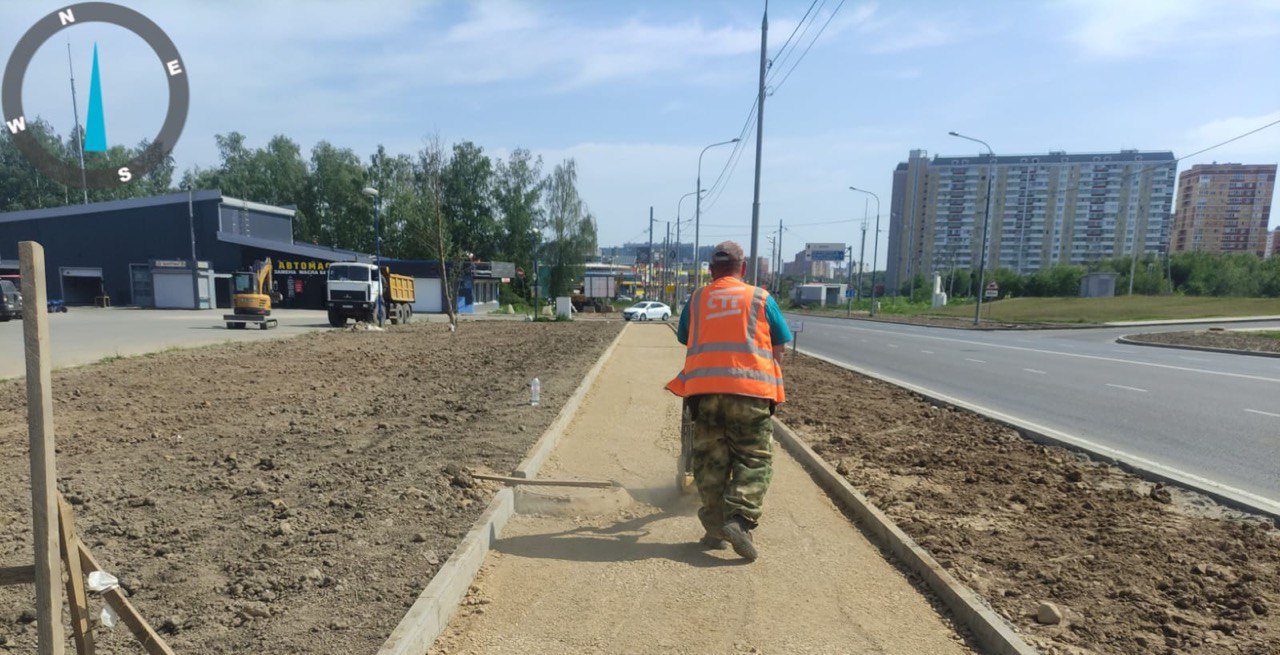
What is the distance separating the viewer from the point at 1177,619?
3334 mm

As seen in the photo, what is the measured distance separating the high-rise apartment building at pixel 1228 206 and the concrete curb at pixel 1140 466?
105m

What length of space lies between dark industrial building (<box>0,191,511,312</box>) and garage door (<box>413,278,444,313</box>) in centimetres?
153

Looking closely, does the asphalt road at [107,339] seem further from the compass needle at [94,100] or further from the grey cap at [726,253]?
the grey cap at [726,253]

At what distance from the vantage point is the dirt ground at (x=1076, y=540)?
3.27 meters

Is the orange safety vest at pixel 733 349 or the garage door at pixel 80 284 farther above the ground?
the orange safety vest at pixel 733 349

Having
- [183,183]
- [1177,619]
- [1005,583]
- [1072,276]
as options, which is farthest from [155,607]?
[1072,276]

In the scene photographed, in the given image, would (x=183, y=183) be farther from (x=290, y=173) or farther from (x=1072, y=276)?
(x=1072, y=276)

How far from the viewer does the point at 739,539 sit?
13.2ft

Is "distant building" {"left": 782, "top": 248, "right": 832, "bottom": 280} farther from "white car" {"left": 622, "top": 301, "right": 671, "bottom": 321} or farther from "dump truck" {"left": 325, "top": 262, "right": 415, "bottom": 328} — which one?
"dump truck" {"left": 325, "top": 262, "right": 415, "bottom": 328}

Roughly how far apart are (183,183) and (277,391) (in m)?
69.5

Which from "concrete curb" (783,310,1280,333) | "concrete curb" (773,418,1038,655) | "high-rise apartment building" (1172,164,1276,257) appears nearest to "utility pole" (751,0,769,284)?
"concrete curb" (773,418,1038,655)

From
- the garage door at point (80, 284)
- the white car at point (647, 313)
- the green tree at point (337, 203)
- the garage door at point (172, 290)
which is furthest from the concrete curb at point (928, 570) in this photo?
the green tree at point (337, 203)

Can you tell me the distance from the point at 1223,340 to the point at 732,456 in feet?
96.2

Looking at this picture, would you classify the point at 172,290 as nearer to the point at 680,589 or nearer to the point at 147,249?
the point at 147,249
